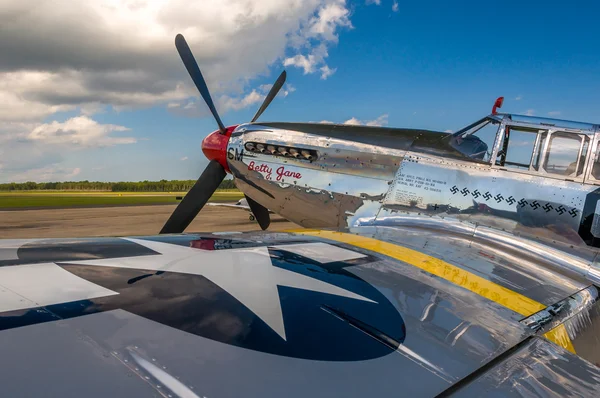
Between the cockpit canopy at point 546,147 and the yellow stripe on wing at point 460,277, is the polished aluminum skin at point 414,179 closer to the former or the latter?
the cockpit canopy at point 546,147

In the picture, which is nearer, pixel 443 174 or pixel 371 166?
pixel 443 174

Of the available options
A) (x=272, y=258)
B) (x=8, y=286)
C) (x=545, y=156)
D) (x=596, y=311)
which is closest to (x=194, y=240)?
(x=272, y=258)

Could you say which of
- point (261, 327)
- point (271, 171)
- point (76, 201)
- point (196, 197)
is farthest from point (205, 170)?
point (76, 201)

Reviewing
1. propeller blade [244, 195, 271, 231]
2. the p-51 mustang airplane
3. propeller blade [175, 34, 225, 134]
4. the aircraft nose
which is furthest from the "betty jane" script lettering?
the p-51 mustang airplane

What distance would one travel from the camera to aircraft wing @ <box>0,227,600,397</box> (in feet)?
3.89

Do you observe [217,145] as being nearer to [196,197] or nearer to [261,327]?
[196,197]

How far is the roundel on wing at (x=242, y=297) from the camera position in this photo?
4.86ft

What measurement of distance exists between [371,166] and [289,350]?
452cm

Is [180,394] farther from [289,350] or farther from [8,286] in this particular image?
[8,286]

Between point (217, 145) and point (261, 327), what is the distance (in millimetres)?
6246

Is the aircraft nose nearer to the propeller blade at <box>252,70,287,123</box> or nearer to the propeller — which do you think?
the propeller

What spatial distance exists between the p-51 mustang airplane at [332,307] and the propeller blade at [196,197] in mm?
4192

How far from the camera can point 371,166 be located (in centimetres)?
572

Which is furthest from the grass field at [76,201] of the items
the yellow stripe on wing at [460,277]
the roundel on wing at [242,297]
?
the roundel on wing at [242,297]
